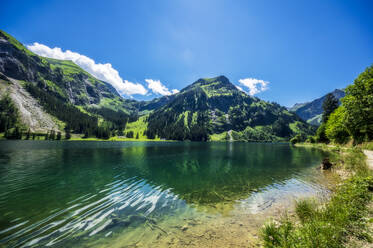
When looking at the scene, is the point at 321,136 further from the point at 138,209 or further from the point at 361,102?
the point at 138,209

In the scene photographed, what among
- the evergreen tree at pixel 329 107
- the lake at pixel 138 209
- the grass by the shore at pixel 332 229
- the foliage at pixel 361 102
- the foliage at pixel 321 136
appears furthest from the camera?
the foliage at pixel 321 136

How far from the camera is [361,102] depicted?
38.5 metres

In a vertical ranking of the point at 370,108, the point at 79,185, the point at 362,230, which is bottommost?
the point at 79,185

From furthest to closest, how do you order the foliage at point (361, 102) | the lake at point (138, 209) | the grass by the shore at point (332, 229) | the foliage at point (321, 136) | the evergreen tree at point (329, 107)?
the foliage at point (321, 136) → the evergreen tree at point (329, 107) → the foliage at point (361, 102) → the lake at point (138, 209) → the grass by the shore at point (332, 229)

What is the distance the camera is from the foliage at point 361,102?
37128 millimetres

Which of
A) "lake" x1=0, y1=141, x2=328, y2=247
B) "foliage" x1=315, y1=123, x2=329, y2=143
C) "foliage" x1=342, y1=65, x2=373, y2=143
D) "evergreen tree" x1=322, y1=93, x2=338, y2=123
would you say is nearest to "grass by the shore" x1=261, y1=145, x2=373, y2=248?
"lake" x1=0, y1=141, x2=328, y2=247

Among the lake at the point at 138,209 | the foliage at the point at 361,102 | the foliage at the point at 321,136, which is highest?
the foliage at the point at 361,102

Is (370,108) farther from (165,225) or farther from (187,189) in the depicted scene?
(165,225)

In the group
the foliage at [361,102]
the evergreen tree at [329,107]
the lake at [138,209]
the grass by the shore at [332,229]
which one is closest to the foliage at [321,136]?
the evergreen tree at [329,107]

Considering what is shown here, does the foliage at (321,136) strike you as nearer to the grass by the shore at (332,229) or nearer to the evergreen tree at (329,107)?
the evergreen tree at (329,107)

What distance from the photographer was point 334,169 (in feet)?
99.0

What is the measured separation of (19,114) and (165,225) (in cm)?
28191

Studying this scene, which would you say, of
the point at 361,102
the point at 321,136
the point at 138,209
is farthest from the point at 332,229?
the point at 321,136

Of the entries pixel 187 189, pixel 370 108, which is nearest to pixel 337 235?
pixel 187 189
